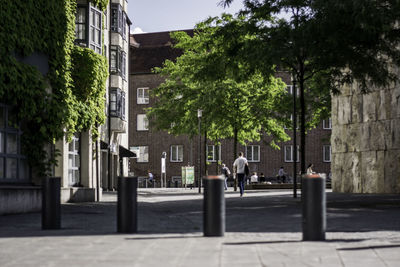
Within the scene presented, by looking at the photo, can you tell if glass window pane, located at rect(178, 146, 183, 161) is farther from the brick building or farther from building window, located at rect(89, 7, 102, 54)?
building window, located at rect(89, 7, 102, 54)

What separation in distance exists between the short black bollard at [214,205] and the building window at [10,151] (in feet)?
26.8

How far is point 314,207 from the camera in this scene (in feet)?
27.2

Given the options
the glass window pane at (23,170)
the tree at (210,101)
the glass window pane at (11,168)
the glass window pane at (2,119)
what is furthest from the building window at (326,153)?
the glass window pane at (2,119)

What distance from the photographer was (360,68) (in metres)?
18.1

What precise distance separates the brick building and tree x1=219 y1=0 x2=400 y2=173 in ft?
151

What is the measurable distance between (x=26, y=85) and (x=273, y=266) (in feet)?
35.4

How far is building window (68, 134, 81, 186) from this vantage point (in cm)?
2075

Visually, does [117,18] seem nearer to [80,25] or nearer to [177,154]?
[80,25]

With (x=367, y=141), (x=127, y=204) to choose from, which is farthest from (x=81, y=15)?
(x=127, y=204)

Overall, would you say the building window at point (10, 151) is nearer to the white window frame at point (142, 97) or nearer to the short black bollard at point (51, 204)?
the short black bollard at point (51, 204)

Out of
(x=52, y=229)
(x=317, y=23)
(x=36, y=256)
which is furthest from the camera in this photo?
(x=317, y=23)

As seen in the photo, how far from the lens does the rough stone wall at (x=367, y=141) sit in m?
26.3

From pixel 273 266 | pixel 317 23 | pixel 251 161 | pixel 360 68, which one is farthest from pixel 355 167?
pixel 251 161

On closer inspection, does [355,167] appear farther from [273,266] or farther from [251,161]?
[251,161]
